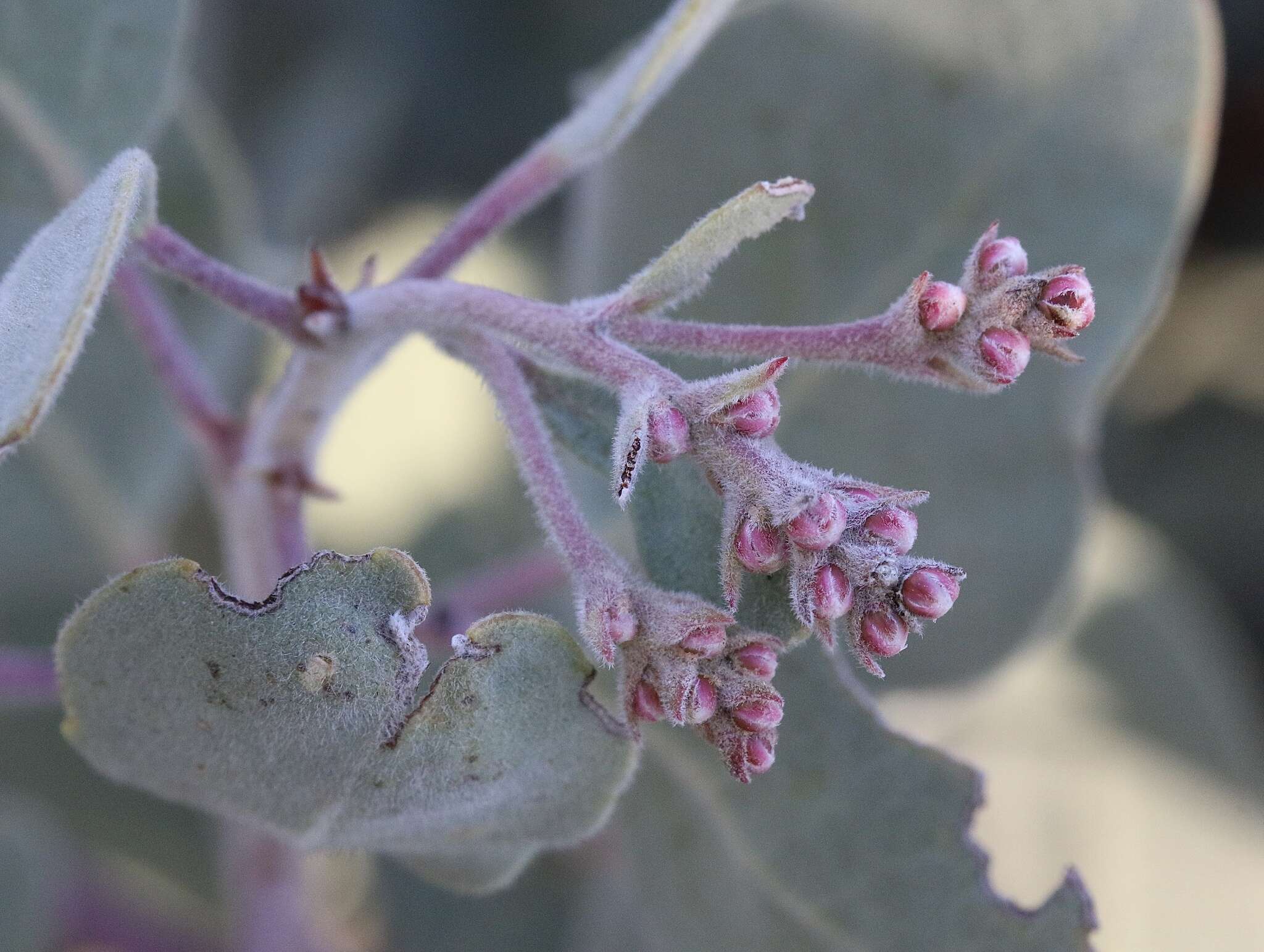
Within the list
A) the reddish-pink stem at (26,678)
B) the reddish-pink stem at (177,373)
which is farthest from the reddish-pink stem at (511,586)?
the reddish-pink stem at (26,678)

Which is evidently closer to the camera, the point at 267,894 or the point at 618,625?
the point at 618,625

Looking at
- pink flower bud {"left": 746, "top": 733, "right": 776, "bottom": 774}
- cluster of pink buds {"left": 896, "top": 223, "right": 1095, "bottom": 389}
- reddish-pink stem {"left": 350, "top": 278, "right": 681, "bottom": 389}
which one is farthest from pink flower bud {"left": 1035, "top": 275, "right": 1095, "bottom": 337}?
pink flower bud {"left": 746, "top": 733, "right": 776, "bottom": 774}

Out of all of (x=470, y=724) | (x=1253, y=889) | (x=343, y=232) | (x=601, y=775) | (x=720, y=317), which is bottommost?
(x=1253, y=889)

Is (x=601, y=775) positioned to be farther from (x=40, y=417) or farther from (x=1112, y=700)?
(x=1112, y=700)

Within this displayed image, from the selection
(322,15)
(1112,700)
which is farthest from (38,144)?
(1112,700)


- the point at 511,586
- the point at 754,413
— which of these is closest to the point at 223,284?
the point at 754,413

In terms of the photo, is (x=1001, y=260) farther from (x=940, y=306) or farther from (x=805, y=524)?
(x=805, y=524)

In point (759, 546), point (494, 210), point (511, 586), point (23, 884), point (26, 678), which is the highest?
point (494, 210)
